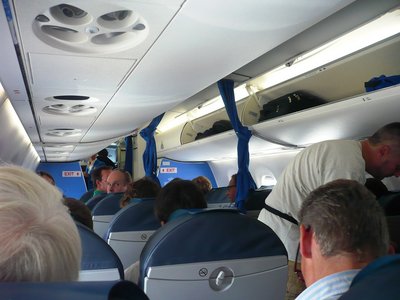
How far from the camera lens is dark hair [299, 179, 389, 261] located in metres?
1.20

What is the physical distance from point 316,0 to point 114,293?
1.80 m

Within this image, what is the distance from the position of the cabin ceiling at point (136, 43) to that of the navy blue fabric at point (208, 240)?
1092 millimetres

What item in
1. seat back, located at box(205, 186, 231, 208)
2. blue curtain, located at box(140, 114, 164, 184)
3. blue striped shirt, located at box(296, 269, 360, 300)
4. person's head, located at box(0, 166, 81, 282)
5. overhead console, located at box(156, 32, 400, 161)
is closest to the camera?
person's head, located at box(0, 166, 81, 282)

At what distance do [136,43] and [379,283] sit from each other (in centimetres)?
209

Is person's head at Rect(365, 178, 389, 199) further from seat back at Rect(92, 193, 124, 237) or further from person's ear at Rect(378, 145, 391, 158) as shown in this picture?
seat back at Rect(92, 193, 124, 237)

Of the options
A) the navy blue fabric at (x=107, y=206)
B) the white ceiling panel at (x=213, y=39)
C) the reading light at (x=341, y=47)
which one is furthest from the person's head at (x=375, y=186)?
the navy blue fabric at (x=107, y=206)

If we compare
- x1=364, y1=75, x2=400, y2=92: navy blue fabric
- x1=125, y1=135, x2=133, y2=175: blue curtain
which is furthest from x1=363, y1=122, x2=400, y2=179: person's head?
x1=125, y1=135, x2=133, y2=175: blue curtain

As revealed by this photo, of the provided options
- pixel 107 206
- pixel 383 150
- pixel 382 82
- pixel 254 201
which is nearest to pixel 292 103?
pixel 254 201

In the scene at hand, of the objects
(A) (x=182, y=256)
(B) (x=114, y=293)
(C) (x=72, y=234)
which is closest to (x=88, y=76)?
(A) (x=182, y=256)

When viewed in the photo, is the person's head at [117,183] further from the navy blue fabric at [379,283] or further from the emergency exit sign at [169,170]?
the navy blue fabric at [379,283]

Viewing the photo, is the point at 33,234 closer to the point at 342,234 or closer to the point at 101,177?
the point at 342,234

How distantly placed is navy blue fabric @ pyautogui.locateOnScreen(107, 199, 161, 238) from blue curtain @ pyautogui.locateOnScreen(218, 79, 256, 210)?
2.37 m

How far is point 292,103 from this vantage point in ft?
16.6

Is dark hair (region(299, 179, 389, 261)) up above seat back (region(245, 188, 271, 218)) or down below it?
above
